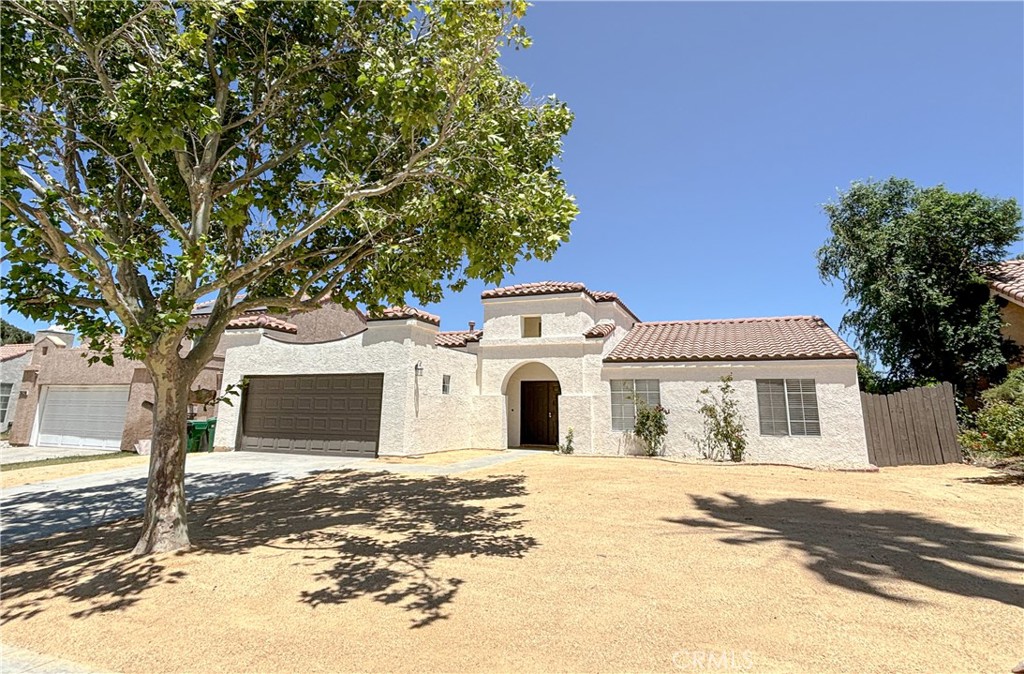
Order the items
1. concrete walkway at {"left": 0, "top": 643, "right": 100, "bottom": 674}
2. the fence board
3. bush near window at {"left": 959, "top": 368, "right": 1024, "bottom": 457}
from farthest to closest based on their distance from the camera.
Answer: the fence board → bush near window at {"left": 959, "top": 368, "right": 1024, "bottom": 457} → concrete walkway at {"left": 0, "top": 643, "right": 100, "bottom": 674}

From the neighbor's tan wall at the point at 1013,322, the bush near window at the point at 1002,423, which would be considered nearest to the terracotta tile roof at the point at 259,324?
the bush near window at the point at 1002,423

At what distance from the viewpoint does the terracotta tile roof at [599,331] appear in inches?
701

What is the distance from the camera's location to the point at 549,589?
486 cm

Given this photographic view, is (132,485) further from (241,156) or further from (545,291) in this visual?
(545,291)

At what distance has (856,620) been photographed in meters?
4.07

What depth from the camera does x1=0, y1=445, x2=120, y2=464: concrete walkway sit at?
16.9m

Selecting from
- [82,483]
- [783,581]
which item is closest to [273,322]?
[82,483]

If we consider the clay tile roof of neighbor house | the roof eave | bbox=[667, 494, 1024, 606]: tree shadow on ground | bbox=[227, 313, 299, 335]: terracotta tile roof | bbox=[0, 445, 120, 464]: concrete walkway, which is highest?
the clay tile roof of neighbor house

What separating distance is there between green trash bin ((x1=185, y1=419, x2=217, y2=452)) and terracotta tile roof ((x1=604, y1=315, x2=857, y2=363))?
1518cm

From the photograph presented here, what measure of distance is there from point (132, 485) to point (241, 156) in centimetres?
834

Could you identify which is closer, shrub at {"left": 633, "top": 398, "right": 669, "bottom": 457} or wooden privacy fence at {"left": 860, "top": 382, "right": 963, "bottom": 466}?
wooden privacy fence at {"left": 860, "top": 382, "right": 963, "bottom": 466}

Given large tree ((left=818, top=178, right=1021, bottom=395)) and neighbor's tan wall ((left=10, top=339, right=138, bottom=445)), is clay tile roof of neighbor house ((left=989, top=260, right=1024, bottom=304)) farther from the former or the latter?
neighbor's tan wall ((left=10, top=339, right=138, bottom=445))

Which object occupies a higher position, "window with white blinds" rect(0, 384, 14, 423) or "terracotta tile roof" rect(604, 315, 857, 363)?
"terracotta tile roof" rect(604, 315, 857, 363)

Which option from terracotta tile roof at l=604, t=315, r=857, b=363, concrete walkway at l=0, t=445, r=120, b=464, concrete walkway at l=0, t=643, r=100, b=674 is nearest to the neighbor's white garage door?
concrete walkway at l=0, t=445, r=120, b=464
